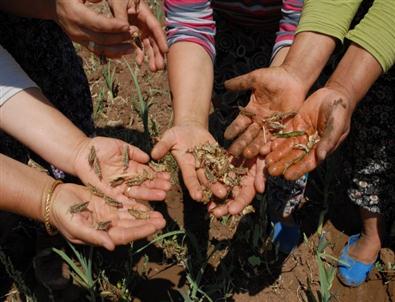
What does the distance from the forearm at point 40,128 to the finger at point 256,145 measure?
1.70ft

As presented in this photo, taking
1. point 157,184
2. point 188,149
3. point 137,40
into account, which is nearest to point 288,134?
point 188,149

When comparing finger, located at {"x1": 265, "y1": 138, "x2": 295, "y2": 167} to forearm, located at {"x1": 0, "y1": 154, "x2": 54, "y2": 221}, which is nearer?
forearm, located at {"x1": 0, "y1": 154, "x2": 54, "y2": 221}

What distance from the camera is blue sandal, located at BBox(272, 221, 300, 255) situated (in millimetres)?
2203

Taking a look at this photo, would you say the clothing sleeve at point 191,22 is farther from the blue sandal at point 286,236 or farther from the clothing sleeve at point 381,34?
the blue sandal at point 286,236

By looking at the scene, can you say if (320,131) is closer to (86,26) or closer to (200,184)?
(200,184)

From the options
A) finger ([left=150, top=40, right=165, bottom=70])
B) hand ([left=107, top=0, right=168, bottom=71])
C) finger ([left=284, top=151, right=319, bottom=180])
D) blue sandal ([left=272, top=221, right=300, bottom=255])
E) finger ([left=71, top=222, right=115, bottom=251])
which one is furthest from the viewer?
blue sandal ([left=272, top=221, right=300, bottom=255])

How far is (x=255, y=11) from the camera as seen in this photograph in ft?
6.32

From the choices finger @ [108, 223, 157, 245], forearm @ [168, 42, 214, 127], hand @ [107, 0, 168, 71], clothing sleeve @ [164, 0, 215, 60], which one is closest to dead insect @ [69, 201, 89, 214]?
finger @ [108, 223, 157, 245]

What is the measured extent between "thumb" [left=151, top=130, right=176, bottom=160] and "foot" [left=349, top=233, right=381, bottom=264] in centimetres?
92

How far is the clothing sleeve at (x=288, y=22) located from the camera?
71.2 inches

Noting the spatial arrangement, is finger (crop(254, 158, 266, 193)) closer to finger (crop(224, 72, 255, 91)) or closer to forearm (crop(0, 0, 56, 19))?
finger (crop(224, 72, 255, 91))

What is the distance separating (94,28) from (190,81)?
0.41 meters

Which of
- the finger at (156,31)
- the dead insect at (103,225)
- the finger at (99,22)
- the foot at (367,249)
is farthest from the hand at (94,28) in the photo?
the foot at (367,249)

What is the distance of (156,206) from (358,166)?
876 millimetres
